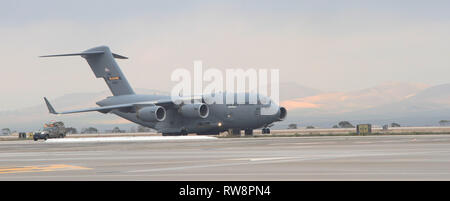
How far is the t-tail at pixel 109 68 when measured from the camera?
72000mm

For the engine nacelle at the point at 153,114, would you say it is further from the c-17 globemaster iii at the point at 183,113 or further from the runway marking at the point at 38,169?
the runway marking at the point at 38,169

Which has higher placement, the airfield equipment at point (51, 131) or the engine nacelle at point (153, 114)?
the engine nacelle at point (153, 114)

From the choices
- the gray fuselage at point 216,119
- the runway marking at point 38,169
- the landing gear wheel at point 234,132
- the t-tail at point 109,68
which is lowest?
the runway marking at point 38,169

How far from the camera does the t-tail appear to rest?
7200 cm

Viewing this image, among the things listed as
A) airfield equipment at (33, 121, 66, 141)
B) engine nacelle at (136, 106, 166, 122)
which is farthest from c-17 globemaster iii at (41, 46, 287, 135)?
airfield equipment at (33, 121, 66, 141)

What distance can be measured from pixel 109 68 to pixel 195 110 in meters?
13.4

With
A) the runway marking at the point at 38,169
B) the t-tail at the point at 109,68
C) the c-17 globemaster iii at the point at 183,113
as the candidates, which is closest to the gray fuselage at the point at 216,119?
the c-17 globemaster iii at the point at 183,113

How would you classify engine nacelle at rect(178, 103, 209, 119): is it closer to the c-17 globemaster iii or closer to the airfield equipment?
the c-17 globemaster iii

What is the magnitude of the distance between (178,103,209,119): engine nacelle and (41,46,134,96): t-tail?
9510mm

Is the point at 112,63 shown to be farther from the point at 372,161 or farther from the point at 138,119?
the point at 372,161

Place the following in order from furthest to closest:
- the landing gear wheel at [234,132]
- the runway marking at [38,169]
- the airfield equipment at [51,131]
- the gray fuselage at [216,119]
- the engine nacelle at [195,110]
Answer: the airfield equipment at [51,131], the landing gear wheel at [234,132], the engine nacelle at [195,110], the gray fuselage at [216,119], the runway marking at [38,169]
